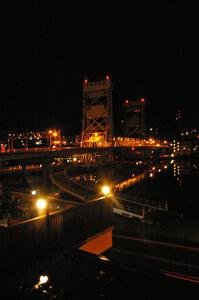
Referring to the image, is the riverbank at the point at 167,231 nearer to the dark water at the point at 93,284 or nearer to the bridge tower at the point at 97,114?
the dark water at the point at 93,284

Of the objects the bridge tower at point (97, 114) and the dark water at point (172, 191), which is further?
the bridge tower at point (97, 114)

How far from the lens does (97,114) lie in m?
73.5

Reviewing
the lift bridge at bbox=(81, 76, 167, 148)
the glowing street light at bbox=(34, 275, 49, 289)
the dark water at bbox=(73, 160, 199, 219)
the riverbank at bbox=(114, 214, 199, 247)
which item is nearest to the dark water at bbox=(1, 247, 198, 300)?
the glowing street light at bbox=(34, 275, 49, 289)

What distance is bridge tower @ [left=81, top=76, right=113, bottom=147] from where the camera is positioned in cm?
6925

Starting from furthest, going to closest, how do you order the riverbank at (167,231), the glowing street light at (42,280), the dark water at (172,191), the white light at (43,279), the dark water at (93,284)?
the dark water at (172,191)
the riverbank at (167,231)
the white light at (43,279)
the glowing street light at (42,280)
the dark water at (93,284)

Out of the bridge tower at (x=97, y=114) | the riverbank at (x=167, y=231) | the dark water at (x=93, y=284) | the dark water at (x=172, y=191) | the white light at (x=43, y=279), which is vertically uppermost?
the bridge tower at (x=97, y=114)

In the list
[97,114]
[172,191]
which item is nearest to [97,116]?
[97,114]

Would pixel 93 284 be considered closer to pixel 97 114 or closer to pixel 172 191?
pixel 172 191

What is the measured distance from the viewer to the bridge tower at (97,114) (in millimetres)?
69250

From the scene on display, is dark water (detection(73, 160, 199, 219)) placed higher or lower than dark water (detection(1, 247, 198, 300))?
lower

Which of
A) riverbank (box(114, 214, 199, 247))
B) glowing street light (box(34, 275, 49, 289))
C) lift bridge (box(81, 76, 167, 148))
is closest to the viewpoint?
glowing street light (box(34, 275, 49, 289))

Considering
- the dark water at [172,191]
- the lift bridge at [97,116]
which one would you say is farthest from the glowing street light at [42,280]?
the lift bridge at [97,116]

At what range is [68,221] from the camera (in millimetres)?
10453

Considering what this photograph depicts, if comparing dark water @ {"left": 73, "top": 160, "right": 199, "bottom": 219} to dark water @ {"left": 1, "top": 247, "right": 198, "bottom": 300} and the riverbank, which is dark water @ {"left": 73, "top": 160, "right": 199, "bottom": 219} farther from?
dark water @ {"left": 1, "top": 247, "right": 198, "bottom": 300}
